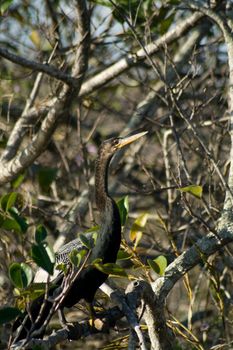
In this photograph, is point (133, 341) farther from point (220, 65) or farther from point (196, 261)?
point (220, 65)

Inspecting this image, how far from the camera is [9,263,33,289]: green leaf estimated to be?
3172mm

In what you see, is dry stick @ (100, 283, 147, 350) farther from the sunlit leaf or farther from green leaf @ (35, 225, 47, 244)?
the sunlit leaf

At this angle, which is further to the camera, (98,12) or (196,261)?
(98,12)

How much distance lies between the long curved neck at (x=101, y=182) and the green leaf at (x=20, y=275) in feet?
4.67

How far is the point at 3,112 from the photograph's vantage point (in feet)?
23.9

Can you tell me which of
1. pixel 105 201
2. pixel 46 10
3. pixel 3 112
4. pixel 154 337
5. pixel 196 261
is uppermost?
pixel 46 10

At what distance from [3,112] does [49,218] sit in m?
1.18

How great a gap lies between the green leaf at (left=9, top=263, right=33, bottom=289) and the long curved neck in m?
1.42

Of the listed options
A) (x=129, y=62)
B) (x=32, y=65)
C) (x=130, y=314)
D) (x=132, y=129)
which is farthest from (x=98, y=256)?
(x=132, y=129)

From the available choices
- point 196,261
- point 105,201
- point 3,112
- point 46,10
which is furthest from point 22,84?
point 196,261

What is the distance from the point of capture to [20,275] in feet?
10.5

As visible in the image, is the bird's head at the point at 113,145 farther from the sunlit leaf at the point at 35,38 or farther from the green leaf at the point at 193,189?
the sunlit leaf at the point at 35,38

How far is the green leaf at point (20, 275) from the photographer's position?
317cm

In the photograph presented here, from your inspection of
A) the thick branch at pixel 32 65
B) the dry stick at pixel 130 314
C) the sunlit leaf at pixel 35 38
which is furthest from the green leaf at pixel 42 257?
the sunlit leaf at pixel 35 38
